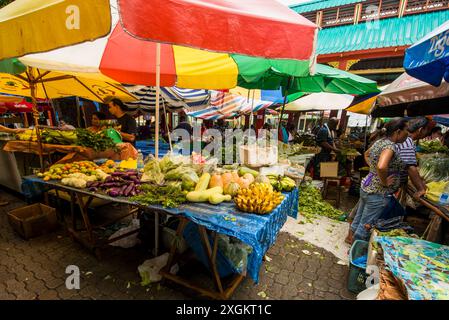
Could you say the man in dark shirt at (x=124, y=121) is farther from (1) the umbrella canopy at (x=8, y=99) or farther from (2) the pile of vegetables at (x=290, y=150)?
(1) the umbrella canopy at (x=8, y=99)

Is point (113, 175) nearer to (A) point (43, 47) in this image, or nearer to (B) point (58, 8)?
(A) point (43, 47)

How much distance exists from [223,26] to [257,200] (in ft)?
5.26

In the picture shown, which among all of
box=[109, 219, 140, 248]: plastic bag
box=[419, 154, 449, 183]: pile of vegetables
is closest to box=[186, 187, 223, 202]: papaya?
box=[109, 219, 140, 248]: plastic bag

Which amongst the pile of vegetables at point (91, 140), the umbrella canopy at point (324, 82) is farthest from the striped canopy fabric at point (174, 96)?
the pile of vegetables at point (91, 140)

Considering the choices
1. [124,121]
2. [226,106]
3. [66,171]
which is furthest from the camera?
[226,106]

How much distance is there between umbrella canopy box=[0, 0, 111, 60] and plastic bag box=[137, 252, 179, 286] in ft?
8.40

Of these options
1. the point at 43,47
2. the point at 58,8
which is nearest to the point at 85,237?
the point at 43,47

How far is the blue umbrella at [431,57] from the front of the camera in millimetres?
1753

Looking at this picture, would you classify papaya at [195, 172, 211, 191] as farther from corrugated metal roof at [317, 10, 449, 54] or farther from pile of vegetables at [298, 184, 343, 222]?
corrugated metal roof at [317, 10, 449, 54]

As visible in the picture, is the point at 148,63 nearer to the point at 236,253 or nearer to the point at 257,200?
the point at 257,200

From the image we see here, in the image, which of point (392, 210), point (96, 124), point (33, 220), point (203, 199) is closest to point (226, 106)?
point (96, 124)

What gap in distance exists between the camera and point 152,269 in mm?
2842

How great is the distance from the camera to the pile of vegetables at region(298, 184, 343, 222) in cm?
517

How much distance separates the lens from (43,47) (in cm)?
175
